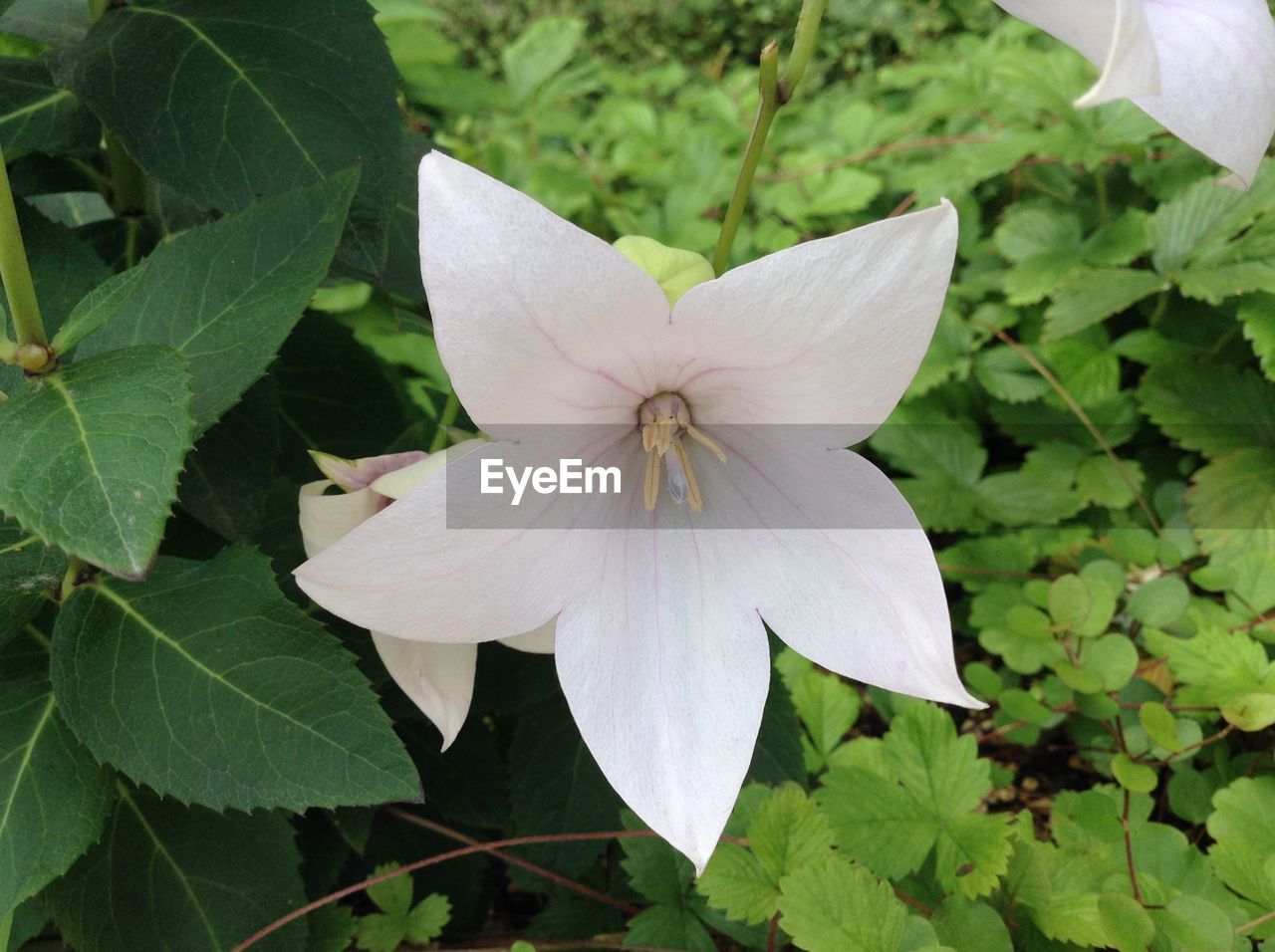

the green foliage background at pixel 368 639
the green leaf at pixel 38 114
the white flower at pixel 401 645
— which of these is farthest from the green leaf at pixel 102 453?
the green leaf at pixel 38 114

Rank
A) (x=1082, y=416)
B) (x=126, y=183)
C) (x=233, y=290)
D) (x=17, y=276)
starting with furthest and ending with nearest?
(x=1082, y=416)
(x=126, y=183)
(x=233, y=290)
(x=17, y=276)

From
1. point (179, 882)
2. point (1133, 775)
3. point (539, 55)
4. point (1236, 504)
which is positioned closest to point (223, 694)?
point (179, 882)

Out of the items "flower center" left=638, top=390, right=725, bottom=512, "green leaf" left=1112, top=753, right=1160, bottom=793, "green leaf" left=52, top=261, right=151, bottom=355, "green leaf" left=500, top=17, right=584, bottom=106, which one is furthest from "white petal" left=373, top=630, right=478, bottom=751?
"green leaf" left=500, top=17, right=584, bottom=106

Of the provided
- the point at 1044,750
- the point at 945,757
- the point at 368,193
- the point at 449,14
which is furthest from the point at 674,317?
the point at 449,14

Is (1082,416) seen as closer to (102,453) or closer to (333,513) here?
(333,513)

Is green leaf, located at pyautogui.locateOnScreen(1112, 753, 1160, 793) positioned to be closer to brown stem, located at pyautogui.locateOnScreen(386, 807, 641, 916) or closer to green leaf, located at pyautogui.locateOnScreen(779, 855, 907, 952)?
green leaf, located at pyautogui.locateOnScreen(779, 855, 907, 952)

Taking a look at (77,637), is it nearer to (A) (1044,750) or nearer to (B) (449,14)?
(A) (1044,750)

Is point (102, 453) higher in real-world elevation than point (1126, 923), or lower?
higher
